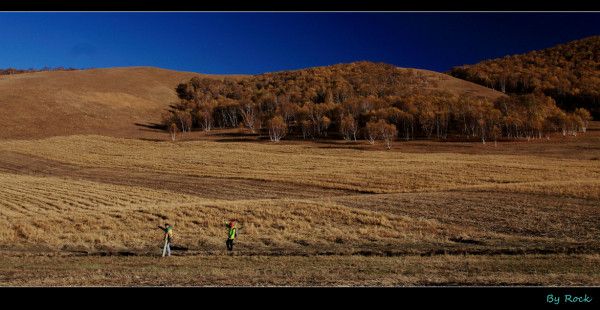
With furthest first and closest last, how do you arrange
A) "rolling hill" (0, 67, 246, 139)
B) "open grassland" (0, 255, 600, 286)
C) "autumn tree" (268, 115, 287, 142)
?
"rolling hill" (0, 67, 246, 139) → "autumn tree" (268, 115, 287, 142) → "open grassland" (0, 255, 600, 286)

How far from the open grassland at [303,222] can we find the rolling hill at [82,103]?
166ft

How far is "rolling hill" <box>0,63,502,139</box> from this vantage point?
122 meters

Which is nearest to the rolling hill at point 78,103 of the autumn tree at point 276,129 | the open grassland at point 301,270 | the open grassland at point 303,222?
the autumn tree at point 276,129

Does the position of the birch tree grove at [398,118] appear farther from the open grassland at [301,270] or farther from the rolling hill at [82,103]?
the open grassland at [301,270]

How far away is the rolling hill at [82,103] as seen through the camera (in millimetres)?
122250

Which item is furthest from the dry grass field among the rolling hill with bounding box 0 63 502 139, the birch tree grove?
the rolling hill with bounding box 0 63 502 139

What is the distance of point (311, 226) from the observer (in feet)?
96.1

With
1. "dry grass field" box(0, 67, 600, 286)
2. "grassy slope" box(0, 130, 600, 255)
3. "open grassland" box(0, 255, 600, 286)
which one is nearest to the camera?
"open grassland" box(0, 255, 600, 286)

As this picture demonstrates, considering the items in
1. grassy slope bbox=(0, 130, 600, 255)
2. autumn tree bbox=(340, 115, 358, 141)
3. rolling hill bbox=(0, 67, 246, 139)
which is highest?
rolling hill bbox=(0, 67, 246, 139)

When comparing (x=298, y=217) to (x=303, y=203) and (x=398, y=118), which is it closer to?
(x=303, y=203)

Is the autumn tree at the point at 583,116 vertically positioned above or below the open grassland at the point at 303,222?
above

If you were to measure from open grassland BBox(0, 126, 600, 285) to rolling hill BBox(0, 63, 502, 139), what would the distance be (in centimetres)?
5068

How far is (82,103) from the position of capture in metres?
150

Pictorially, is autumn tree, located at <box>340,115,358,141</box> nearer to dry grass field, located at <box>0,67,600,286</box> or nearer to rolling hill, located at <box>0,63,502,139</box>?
dry grass field, located at <box>0,67,600,286</box>
